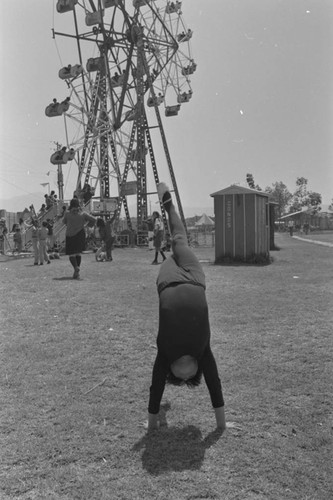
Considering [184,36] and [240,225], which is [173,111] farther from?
[240,225]

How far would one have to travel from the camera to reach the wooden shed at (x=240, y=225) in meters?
15.4

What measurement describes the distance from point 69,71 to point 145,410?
2490 centimetres

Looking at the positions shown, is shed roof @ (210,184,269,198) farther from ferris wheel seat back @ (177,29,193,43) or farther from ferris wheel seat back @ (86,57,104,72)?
ferris wheel seat back @ (177,29,193,43)

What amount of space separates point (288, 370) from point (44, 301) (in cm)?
479

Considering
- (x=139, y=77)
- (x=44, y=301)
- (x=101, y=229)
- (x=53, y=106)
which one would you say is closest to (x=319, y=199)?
(x=139, y=77)

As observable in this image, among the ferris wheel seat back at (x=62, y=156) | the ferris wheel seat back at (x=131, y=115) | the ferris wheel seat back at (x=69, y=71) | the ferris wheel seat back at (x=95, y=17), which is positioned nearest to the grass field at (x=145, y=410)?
the ferris wheel seat back at (x=62, y=156)

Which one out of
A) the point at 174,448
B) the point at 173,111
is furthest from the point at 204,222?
the point at 174,448

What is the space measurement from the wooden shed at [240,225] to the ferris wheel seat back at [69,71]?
46.3ft

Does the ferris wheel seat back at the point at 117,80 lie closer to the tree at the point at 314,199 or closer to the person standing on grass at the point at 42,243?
the person standing on grass at the point at 42,243

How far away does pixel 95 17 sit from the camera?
82.2 feet

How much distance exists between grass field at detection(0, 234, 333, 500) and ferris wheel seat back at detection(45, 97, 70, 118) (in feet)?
63.2

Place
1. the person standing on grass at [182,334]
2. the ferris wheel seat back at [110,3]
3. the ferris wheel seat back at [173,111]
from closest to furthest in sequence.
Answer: the person standing on grass at [182,334], the ferris wheel seat back at [110,3], the ferris wheel seat back at [173,111]

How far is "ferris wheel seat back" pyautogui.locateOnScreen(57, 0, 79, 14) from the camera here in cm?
2384

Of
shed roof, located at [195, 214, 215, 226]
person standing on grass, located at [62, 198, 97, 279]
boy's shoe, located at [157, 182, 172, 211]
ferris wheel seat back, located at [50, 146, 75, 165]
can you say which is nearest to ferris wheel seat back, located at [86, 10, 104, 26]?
ferris wheel seat back, located at [50, 146, 75, 165]
